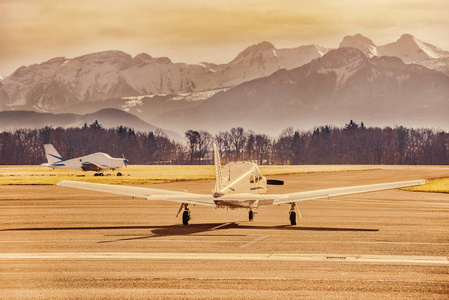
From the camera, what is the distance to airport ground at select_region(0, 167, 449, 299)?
42.4 ft

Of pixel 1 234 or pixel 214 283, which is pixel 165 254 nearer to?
pixel 214 283

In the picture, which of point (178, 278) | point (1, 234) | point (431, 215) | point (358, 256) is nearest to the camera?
point (178, 278)

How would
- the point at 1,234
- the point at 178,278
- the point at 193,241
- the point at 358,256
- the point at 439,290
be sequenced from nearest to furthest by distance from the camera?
the point at 439,290
the point at 178,278
the point at 358,256
the point at 193,241
the point at 1,234

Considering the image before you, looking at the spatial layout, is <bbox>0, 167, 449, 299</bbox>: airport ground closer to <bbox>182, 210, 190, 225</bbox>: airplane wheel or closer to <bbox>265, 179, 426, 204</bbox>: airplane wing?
<bbox>182, 210, 190, 225</bbox>: airplane wheel

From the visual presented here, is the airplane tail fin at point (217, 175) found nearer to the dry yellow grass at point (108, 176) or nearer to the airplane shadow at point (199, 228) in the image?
the airplane shadow at point (199, 228)

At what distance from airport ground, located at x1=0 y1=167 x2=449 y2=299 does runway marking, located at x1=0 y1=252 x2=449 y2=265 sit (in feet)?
0.09

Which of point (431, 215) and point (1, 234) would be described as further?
point (431, 215)

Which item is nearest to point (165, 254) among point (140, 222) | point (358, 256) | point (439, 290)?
point (358, 256)

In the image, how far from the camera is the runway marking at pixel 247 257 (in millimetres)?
16672

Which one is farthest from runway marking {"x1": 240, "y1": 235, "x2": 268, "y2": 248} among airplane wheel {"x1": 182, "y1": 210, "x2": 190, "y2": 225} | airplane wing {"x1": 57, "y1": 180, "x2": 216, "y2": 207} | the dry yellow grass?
the dry yellow grass

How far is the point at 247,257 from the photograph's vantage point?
17125mm

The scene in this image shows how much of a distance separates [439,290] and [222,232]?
11.4 meters

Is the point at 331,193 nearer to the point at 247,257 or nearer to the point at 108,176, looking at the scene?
the point at 247,257

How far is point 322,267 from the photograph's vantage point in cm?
1552
